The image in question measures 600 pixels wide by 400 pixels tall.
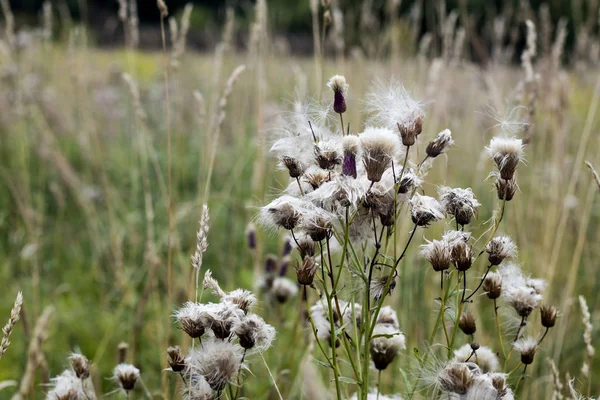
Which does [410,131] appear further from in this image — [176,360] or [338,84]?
[176,360]

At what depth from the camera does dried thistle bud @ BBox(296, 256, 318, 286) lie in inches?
35.6

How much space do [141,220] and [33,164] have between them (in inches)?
46.9

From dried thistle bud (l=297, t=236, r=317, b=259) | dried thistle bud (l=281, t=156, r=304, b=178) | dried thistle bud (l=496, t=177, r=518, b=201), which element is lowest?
dried thistle bud (l=297, t=236, r=317, b=259)

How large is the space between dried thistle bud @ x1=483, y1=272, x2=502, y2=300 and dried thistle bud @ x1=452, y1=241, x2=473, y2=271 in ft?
0.46

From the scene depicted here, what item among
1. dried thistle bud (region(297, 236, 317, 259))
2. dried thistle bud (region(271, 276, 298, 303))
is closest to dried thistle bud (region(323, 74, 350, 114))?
dried thistle bud (region(297, 236, 317, 259))

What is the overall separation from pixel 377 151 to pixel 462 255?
20 centimetres

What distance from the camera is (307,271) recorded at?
35.9 inches

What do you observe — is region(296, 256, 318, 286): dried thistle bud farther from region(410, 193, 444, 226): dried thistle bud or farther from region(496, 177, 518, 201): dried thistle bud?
region(496, 177, 518, 201): dried thistle bud

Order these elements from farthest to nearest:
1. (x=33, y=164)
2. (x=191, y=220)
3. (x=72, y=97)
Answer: (x=72, y=97)
(x=33, y=164)
(x=191, y=220)

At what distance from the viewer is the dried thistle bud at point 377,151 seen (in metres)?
0.89

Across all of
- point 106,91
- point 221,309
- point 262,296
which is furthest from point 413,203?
point 106,91

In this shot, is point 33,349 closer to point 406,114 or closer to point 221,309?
point 221,309

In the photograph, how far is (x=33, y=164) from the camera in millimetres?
4008

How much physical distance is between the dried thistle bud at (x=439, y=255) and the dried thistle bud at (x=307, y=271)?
0.17 metres
